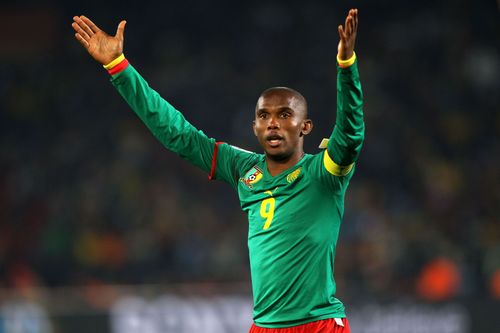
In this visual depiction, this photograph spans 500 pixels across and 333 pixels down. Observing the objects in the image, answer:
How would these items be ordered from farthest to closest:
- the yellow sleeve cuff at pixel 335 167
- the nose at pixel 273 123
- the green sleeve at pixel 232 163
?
1. the green sleeve at pixel 232 163
2. the nose at pixel 273 123
3. the yellow sleeve cuff at pixel 335 167

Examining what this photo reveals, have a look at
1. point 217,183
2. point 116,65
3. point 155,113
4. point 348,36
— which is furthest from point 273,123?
point 217,183

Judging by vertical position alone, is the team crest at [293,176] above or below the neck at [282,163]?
below

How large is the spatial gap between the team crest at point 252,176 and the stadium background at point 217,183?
5.38 m

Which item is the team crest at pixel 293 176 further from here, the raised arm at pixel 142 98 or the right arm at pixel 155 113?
the raised arm at pixel 142 98

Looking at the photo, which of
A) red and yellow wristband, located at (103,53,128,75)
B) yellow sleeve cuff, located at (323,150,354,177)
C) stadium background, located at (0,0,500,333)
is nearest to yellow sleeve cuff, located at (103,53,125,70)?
red and yellow wristband, located at (103,53,128,75)

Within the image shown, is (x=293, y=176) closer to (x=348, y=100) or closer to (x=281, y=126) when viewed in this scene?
(x=281, y=126)

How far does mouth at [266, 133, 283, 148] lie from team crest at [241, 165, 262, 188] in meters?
0.23

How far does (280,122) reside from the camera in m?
4.35

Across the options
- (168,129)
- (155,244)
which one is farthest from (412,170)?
(168,129)

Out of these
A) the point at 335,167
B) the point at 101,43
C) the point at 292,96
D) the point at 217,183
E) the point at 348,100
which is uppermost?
the point at 217,183

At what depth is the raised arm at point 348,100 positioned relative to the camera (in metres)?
4.01

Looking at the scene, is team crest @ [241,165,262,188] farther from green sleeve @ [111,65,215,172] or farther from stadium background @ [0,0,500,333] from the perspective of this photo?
stadium background @ [0,0,500,333]

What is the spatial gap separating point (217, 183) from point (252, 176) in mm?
8752

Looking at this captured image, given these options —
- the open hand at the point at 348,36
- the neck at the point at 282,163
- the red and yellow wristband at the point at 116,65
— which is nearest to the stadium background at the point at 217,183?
the red and yellow wristband at the point at 116,65
